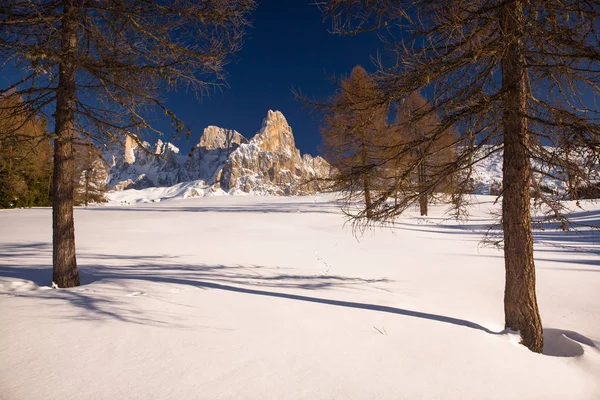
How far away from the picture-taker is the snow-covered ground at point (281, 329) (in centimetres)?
195

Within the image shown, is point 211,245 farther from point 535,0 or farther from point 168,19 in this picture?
point 535,0

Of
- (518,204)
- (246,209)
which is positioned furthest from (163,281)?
(246,209)

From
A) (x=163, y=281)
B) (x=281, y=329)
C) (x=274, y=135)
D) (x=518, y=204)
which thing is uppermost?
(x=274, y=135)

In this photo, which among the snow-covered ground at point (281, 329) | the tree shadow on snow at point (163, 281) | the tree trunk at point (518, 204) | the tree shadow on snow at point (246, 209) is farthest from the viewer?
the tree shadow on snow at point (246, 209)

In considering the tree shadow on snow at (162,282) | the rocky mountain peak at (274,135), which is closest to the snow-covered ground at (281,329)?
the tree shadow on snow at (162,282)

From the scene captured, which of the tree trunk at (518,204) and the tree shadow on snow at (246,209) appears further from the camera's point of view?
the tree shadow on snow at (246,209)

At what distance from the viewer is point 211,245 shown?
7.51 meters

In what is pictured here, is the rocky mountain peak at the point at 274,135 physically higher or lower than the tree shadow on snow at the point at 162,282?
higher

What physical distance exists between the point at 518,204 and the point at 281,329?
2.83 meters

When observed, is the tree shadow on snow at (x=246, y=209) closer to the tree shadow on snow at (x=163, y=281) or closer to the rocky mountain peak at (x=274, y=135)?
the tree shadow on snow at (x=163, y=281)

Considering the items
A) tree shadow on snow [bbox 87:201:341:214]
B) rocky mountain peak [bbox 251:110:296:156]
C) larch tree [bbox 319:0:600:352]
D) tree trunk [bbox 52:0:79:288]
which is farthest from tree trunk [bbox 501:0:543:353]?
rocky mountain peak [bbox 251:110:296:156]

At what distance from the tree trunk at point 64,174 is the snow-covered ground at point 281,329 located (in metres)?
0.32

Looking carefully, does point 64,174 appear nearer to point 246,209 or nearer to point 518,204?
point 518,204

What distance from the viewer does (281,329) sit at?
9.09 ft
